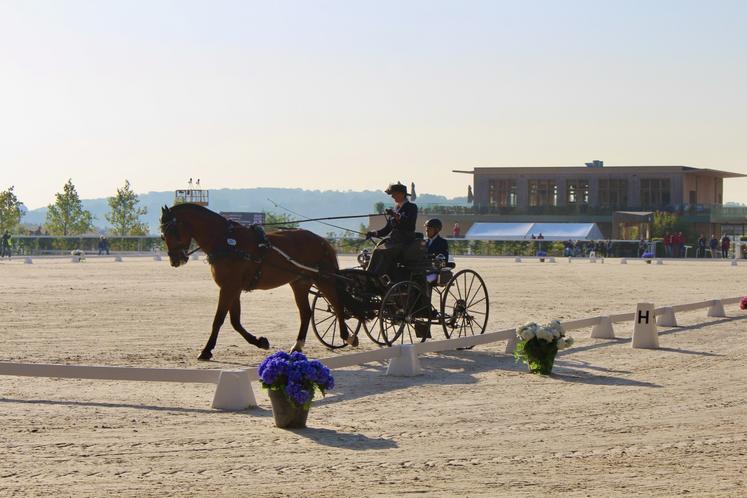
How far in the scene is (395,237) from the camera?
1742cm

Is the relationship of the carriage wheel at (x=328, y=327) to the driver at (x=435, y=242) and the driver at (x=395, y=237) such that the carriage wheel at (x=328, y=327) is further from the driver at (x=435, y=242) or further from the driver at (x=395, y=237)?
the driver at (x=435, y=242)

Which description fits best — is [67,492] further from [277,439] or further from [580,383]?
[580,383]

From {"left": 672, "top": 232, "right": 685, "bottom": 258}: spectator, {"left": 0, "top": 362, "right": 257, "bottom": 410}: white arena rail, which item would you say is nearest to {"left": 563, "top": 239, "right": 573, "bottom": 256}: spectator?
{"left": 672, "top": 232, "right": 685, "bottom": 258}: spectator

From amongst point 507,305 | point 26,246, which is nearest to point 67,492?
point 507,305

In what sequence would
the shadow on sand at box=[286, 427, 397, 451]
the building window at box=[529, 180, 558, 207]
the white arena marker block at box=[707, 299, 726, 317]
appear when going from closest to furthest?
the shadow on sand at box=[286, 427, 397, 451], the white arena marker block at box=[707, 299, 726, 317], the building window at box=[529, 180, 558, 207]

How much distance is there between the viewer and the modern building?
355 ft

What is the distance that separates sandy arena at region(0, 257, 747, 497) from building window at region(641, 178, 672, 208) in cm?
A: 9250

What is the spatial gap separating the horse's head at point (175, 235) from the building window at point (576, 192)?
331ft

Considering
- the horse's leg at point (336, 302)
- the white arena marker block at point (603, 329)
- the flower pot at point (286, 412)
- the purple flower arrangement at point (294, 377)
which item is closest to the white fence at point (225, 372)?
the purple flower arrangement at point (294, 377)

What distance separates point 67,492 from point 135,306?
19096 millimetres

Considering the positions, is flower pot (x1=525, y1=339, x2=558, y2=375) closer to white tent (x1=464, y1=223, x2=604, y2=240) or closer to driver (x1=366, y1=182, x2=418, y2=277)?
driver (x1=366, y1=182, x2=418, y2=277)

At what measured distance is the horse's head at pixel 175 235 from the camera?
54.3ft

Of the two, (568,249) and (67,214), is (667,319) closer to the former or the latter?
(568,249)

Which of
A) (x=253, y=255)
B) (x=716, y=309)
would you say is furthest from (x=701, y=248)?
(x=253, y=255)
